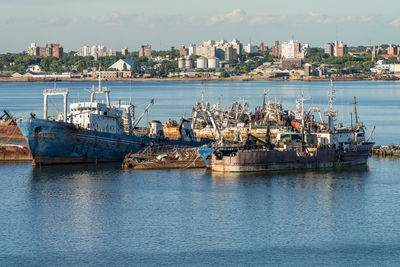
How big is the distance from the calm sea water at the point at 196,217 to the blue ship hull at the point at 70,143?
49.2 inches

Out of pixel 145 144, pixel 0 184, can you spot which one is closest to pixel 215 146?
pixel 145 144

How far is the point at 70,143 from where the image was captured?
6150cm

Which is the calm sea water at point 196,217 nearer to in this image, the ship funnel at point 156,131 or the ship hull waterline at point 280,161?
the ship hull waterline at point 280,161

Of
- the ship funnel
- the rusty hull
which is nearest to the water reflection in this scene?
the rusty hull

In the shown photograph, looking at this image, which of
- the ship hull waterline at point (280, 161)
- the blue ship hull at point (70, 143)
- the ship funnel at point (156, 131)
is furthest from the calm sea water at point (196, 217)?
the ship funnel at point (156, 131)

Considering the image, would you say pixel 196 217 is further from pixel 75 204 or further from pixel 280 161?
pixel 280 161

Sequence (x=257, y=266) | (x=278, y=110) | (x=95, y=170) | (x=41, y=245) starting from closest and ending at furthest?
1. (x=257, y=266)
2. (x=41, y=245)
3. (x=95, y=170)
4. (x=278, y=110)

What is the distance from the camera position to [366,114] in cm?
12056

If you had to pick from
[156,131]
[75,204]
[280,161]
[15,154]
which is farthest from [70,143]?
[280,161]

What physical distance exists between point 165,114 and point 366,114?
105ft

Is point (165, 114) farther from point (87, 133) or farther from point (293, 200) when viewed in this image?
point (293, 200)

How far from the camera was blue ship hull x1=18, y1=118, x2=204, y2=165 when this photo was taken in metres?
60.2

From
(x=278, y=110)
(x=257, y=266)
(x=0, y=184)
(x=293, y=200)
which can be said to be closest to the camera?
(x=257, y=266)

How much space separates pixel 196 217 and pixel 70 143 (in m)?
21.9
